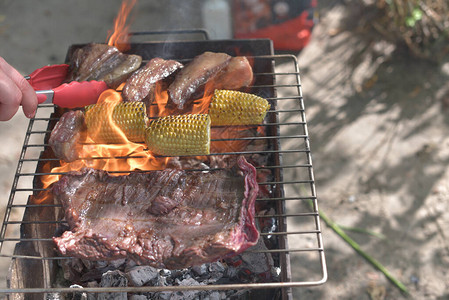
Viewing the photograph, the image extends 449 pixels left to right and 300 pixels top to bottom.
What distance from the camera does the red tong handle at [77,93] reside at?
326 cm

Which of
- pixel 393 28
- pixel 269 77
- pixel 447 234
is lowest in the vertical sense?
pixel 447 234

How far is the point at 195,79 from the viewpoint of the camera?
3.45 m

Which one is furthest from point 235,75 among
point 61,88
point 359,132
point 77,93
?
point 359,132

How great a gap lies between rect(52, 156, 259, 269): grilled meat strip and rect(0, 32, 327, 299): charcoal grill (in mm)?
195

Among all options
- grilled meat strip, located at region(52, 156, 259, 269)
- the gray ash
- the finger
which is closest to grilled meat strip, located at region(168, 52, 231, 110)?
grilled meat strip, located at region(52, 156, 259, 269)

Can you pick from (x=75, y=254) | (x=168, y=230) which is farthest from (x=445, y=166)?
(x=75, y=254)

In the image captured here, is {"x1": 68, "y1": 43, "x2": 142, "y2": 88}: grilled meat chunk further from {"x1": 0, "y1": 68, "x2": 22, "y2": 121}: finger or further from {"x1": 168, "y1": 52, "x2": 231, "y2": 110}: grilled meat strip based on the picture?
{"x1": 0, "y1": 68, "x2": 22, "y2": 121}: finger

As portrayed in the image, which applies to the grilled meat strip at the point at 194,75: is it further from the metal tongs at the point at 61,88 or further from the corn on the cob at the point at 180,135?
the metal tongs at the point at 61,88

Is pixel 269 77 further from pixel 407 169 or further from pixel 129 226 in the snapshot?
pixel 407 169

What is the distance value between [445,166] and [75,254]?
4.83 m

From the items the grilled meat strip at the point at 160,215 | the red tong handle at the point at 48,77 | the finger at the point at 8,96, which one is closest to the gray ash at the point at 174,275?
the grilled meat strip at the point at 160,215

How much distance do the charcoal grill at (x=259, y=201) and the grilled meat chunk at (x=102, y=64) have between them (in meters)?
0.32

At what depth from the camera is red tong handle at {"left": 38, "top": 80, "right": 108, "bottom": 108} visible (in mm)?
A: 3256

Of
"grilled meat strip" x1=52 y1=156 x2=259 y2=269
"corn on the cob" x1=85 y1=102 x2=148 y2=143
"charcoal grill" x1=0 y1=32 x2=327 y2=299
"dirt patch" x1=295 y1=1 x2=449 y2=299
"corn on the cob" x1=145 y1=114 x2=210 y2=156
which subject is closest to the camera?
"grilled meat strip" x1=52 y1=156 x2=259 y2=269
